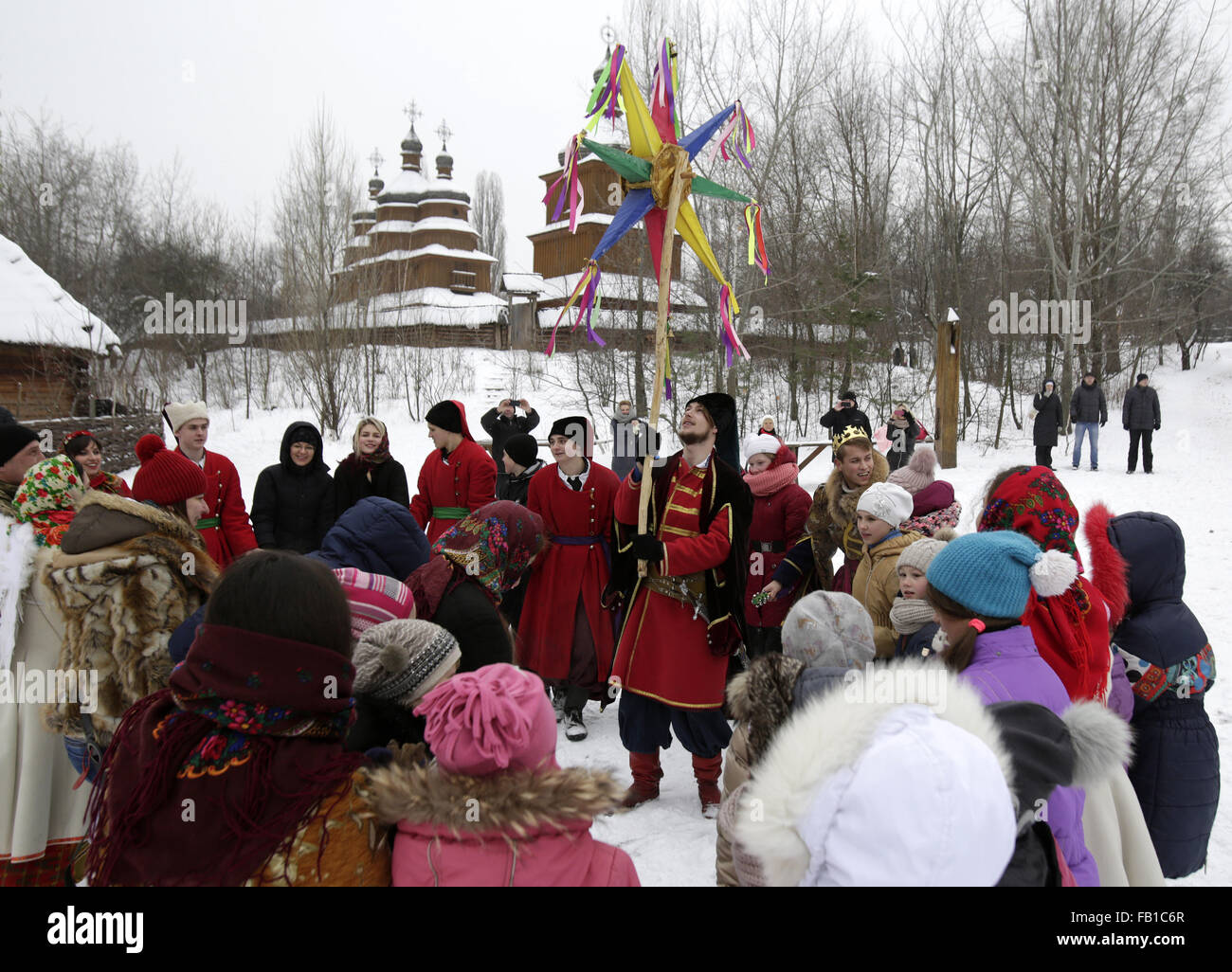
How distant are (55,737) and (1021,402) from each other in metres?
30.0

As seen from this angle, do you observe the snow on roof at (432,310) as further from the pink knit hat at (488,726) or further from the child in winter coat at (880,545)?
the pink knit hat at (488,726)

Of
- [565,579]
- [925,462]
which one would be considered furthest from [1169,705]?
[565,579]

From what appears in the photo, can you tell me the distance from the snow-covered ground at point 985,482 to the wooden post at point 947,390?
0.48m

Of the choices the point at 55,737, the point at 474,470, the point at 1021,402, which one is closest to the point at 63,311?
the point at 474,470

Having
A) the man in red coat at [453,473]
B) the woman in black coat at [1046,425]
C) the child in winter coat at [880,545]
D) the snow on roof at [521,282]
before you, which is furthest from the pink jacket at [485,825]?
the snow on roof at [521,282]

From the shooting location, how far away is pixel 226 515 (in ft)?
17.7

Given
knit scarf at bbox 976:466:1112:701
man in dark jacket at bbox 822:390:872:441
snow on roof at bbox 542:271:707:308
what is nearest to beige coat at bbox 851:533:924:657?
knit scarf at bbox 976:466:1112:701

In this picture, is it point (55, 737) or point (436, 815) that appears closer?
point (436, 815)

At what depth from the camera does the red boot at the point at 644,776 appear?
3.98 m

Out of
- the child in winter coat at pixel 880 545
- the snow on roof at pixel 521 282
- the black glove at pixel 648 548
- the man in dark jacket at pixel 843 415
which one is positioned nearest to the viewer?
the child in winter coat at pixel 880 545

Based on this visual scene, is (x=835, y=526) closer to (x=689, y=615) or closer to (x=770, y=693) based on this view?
(x=689, y=615)

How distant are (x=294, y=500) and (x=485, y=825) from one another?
4884 millimetres
